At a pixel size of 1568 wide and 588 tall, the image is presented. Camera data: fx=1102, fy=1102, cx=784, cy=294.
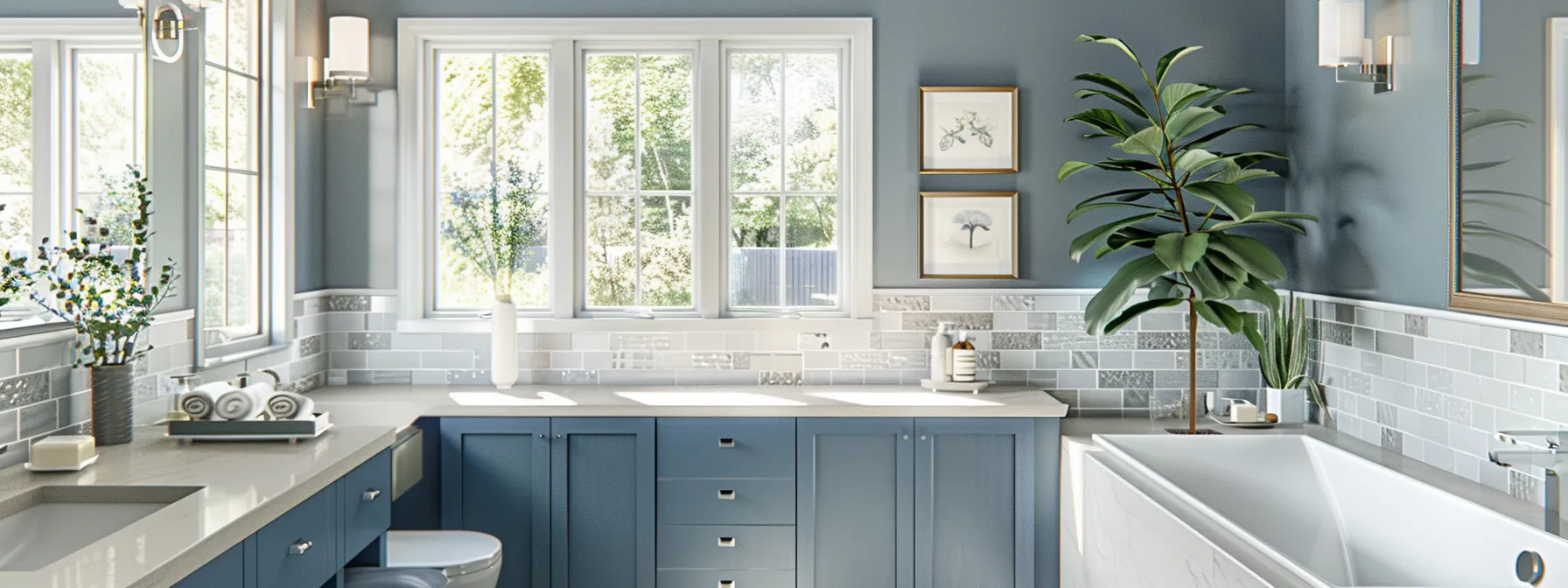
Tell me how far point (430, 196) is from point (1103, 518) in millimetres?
2973

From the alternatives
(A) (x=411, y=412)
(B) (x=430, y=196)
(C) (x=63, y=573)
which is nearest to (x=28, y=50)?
(C) (x=63, y=573)

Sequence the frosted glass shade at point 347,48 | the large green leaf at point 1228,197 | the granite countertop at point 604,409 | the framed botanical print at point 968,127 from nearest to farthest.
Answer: the large green leaf at point 1228,197
the granite countertop at point 604,409
the frosted glass shade at point 347,48
the framed botanical print at point 968,127

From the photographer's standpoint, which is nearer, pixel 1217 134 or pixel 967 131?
pixel 1217 134

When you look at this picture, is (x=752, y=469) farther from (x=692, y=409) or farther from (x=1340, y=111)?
(x=1340, y=111)

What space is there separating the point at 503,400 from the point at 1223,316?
8.78 feet

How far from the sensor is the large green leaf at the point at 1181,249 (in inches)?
147

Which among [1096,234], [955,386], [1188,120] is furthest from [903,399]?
[1188,120]

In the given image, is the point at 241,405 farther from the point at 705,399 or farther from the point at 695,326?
the point at 695,326

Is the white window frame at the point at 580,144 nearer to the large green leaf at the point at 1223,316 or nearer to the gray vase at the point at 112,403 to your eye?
the large green leaf at the point at 1223,316

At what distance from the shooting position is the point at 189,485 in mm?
2424

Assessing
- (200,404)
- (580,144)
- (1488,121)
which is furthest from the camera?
(580,144)

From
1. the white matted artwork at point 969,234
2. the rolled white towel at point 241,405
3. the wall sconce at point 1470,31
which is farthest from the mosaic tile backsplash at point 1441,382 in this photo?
the rolled white towel at point 241,405

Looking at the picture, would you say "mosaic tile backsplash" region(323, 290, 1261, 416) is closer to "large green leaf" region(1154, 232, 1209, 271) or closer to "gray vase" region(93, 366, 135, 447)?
"large green leaf" region(1154, 232, 1209, 271)

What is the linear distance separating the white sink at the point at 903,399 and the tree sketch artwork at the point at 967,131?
3.37ft
